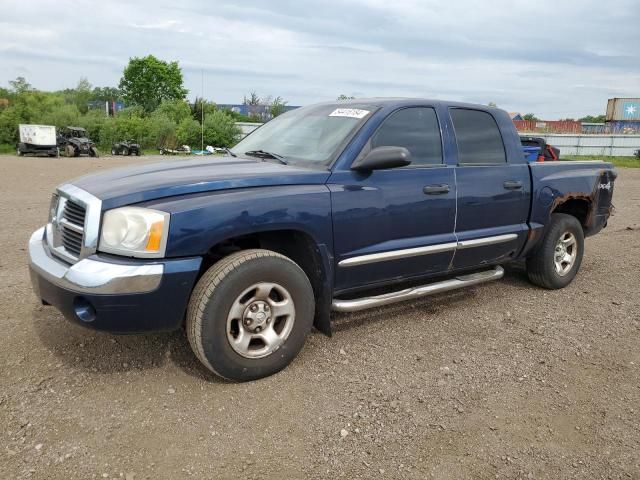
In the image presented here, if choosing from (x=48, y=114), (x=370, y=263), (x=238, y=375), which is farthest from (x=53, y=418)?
(x=48, y=114)

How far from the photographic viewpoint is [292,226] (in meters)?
3.23

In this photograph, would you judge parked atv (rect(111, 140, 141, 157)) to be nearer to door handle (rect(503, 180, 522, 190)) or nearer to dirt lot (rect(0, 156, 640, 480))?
dirt lot (rect(0, 156, 640, 480))

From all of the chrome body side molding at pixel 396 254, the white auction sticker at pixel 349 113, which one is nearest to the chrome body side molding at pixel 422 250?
the chrome body side molding at pixel 396 254

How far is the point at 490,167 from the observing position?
14.4ft

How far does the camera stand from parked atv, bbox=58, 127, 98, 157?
29369 millimetres

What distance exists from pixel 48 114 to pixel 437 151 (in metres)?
44.3

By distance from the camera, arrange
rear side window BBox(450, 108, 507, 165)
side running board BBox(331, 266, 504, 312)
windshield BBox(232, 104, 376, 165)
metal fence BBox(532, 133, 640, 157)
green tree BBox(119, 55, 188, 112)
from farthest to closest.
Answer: green tree BBox(119, 55, 188, 112), metal fence BBox(532, 133, 640, 157), rear side window BBox(450, 108, 507, 165), windshield BBox(232, 104, 376, 165), side running board BBox(331, 266, 504, 312)

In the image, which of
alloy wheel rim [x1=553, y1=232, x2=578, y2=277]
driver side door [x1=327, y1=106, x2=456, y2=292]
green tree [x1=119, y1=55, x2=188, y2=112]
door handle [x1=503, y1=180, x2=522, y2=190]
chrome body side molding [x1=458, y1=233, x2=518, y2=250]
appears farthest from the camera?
green tree [x1=119, y1=55, x2=188, y2=112]

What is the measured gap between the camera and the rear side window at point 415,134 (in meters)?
3.85

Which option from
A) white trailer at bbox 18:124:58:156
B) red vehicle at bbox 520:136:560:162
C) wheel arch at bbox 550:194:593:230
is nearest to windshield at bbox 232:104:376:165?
wheel arch at bbox 550:194:593:230

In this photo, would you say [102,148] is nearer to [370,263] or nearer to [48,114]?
[48,114]

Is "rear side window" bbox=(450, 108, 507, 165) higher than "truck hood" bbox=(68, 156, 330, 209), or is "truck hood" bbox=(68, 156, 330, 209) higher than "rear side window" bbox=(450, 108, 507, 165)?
"rear side window" bbox=(450, 108, 507, 165)

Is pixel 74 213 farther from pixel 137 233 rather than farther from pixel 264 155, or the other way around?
pixel 264 155

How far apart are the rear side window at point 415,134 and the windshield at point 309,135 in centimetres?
19
